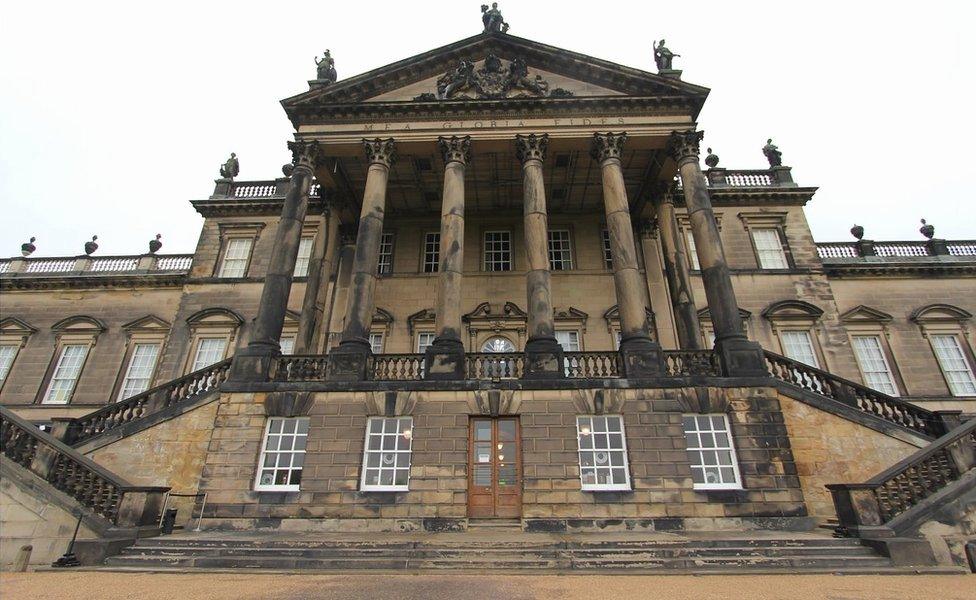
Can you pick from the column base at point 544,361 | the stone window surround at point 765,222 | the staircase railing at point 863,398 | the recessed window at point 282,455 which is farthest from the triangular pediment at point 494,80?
the recessed window at point 282,455

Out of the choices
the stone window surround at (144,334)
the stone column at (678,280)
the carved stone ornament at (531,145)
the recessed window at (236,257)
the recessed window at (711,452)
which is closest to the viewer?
the recessed window at (711,452)

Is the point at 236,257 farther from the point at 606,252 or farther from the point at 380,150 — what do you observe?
the point at 606,252

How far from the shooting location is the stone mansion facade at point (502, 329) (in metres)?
11.4

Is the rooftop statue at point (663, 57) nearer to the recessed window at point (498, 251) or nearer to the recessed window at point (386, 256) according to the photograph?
the recessed window at point (498, 251)

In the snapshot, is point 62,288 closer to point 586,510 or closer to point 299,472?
point 299,472

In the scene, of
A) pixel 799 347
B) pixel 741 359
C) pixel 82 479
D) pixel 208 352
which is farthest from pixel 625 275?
pixel 208 352

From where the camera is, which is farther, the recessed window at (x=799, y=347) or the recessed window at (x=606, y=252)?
the recessed window at (x=606, y=252)

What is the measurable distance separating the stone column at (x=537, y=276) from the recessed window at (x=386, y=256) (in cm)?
714

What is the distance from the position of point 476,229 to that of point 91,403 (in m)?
17.9

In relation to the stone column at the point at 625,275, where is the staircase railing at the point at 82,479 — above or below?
below

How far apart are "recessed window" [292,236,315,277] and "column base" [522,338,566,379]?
495 inches

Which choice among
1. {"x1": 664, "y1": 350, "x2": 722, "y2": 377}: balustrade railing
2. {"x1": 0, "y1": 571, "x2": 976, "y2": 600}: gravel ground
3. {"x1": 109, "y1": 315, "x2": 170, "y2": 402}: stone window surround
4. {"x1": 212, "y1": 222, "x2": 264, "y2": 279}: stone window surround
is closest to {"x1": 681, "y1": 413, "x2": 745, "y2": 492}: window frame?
{"x1": 664, "y1": 350, "x2": 722, "y2": 377}: balustrade railing

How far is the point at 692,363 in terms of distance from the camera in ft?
41.8

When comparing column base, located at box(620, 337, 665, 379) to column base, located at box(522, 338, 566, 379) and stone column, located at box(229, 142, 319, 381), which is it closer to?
column base, located at box(522, 338, 566, 379)
